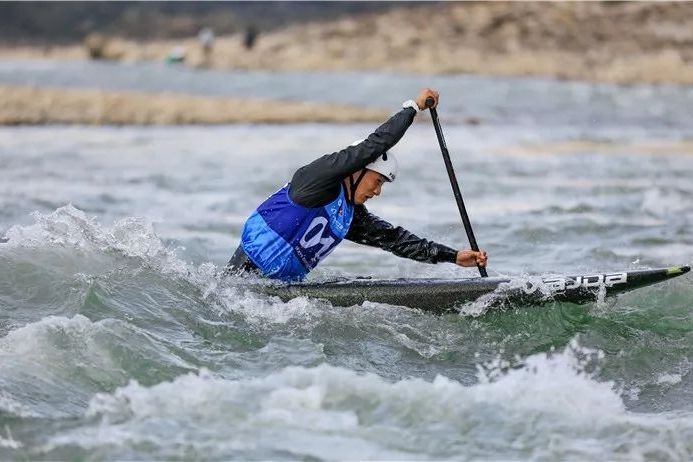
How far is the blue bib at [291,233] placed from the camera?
896 cm

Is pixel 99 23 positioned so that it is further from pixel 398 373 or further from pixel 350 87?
pixel 398 373

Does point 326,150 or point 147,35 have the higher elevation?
point 147,35

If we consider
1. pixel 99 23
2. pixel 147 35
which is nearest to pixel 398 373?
pixel 147 35

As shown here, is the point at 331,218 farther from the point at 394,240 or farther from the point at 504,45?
the point at 504,45

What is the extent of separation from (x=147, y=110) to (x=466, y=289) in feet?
79.0

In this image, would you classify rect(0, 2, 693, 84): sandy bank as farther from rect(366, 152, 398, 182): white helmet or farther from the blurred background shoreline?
rect(366, 152, 398, 182): white helmet

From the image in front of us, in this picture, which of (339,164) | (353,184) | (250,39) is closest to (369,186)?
(353,184)

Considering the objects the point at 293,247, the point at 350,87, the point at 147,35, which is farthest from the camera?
the point at 147,35

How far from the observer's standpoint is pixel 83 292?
9.27 m

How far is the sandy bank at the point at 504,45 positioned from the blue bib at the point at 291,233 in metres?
42.3

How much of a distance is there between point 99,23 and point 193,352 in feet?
368

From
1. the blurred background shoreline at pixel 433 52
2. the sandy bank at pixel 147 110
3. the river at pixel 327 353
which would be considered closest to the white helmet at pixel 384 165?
the river at pixel 327 353

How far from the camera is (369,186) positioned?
29.3ft

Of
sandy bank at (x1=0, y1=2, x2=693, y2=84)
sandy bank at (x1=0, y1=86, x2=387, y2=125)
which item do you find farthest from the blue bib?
sandy bank at (x1=0, y1=2, x2=693, y2=84)
